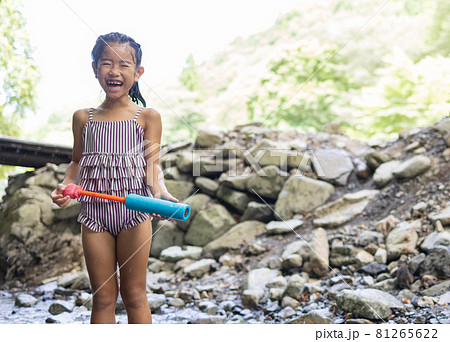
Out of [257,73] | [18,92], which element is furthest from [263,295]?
[257,73]

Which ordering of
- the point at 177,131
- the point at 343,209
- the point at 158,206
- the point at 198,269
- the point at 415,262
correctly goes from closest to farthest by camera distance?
the point at 158,206 < the point at 415,262 < the point at 198,269 < the point at 343,209 < the point at 177,131

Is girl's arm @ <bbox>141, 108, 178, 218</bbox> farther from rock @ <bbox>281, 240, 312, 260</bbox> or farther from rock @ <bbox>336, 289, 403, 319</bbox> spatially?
rock @ <bbox>281, 240, 312, 260</bbox>

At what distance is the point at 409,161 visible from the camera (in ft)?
9.07

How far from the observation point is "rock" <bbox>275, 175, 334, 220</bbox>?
9.79 ft

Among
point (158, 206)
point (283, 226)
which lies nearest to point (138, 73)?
point (158, 206)

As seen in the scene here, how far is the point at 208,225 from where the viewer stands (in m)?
3.05

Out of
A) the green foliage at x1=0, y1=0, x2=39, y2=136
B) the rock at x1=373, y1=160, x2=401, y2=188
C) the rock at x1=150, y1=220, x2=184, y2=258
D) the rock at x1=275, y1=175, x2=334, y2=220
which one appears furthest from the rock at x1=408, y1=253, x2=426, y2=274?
the green foliage at x1=0, y1=0, x2=39, y2=136

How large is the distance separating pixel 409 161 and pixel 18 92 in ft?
7.11

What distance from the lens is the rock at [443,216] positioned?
2270mm

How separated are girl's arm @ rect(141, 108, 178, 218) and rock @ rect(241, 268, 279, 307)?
1212 mm

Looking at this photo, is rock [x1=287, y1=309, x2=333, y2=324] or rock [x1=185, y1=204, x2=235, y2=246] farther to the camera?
rock [x1=185, y1=204, x2=235, y2=246]

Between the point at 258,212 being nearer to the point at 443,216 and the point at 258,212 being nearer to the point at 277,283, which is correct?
the point at 277,283

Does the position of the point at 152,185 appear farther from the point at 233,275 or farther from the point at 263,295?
the point at 233,275

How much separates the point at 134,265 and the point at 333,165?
2.37 metres
